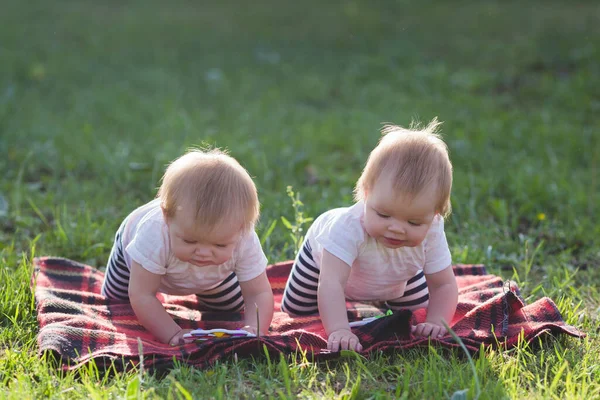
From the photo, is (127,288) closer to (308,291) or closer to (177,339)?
(177,339)

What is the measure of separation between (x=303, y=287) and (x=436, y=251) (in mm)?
560

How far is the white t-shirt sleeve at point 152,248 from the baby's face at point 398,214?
0.77m

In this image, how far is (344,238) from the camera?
2.79 m

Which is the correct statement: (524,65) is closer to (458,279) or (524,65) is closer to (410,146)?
(458,279)

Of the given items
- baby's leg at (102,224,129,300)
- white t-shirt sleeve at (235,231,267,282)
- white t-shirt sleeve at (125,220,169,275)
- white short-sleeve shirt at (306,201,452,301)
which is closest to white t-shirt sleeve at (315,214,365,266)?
white short-sleeve shirt at (306,201,452,301)

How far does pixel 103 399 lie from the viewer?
222 cm

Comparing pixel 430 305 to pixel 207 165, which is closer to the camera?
pixel 207 165

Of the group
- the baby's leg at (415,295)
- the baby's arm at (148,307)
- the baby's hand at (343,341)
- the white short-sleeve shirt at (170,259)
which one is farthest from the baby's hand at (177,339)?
the baby's leg at (415,295)

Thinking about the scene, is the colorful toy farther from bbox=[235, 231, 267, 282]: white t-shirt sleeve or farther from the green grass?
bbox=[235, 231, 267, 282]: white t-shirt sleeve

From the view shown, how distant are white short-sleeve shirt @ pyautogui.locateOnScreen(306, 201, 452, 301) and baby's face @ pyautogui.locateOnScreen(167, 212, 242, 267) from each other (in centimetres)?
40

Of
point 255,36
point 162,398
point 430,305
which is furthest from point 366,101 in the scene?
point 162,398

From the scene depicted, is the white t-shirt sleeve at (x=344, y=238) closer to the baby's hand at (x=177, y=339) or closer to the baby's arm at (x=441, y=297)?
the baby's arm at (x=441, y=297)

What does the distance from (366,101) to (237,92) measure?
4.13 ft

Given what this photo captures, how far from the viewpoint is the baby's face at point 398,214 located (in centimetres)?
256
